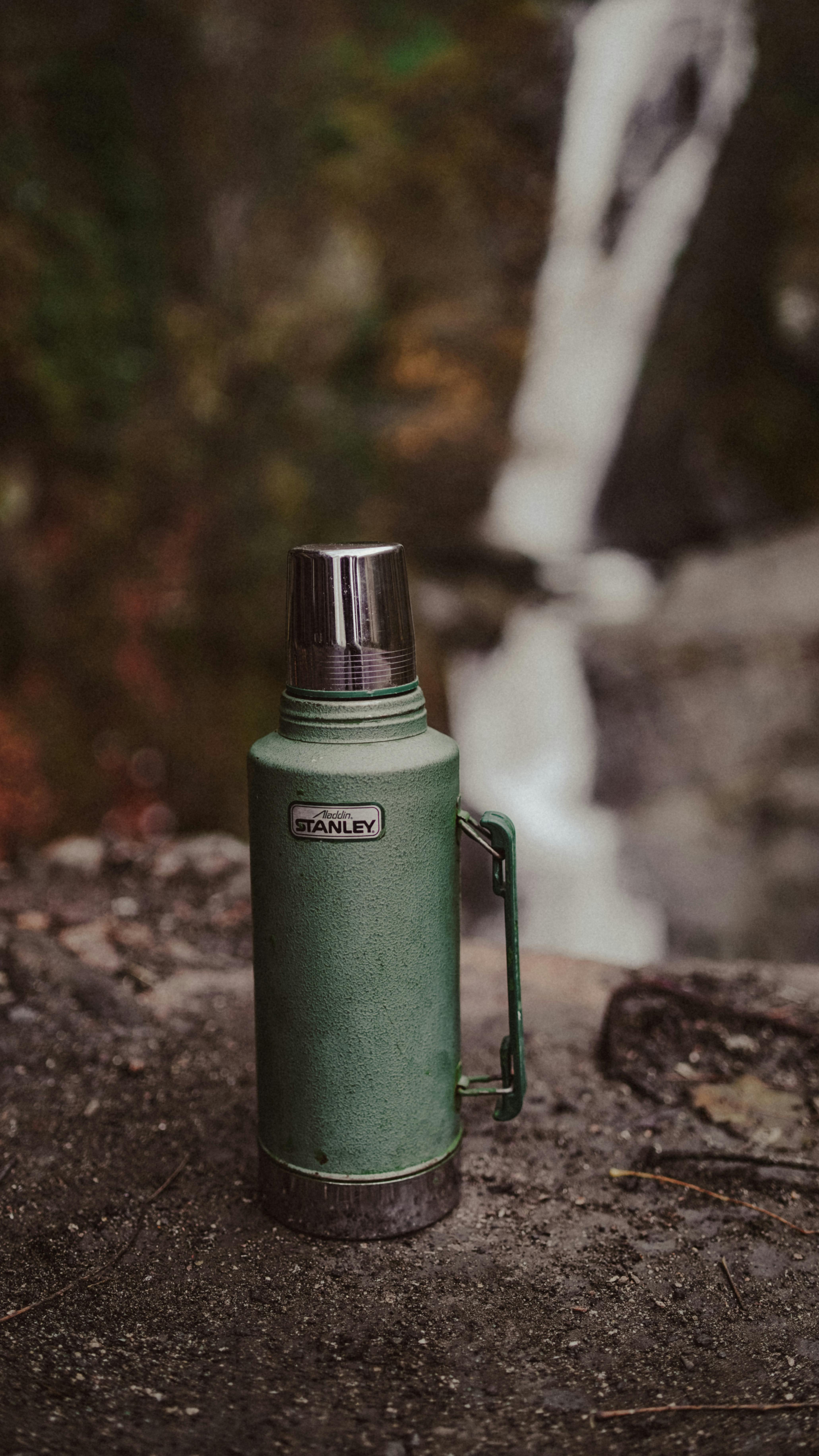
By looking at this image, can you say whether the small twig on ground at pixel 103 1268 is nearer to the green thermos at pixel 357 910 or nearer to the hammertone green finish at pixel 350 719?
the green thermos at pixel 357 910

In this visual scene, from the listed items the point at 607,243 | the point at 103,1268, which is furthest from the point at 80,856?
the point at 607,243

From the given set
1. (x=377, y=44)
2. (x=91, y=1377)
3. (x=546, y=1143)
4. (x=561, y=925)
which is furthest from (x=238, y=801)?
(x=377, y=44)

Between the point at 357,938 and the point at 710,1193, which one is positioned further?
the point at 710,1193

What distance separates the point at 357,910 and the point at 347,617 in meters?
0.61

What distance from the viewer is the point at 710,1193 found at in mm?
2740

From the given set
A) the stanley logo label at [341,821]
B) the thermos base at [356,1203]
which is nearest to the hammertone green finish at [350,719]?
the stanley logo label at [341,821]

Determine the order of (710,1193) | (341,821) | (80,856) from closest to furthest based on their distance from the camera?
(341,821), (710,1193), (80,856)

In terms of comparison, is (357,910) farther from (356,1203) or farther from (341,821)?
(356,1203)

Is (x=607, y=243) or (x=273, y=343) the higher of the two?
(x=607, y=243)

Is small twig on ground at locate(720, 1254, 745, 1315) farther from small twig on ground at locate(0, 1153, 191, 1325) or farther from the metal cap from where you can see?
the metal cap

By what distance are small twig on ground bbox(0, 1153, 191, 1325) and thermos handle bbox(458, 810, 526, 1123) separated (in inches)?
30.2

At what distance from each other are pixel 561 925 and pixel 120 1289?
6551 millimetres

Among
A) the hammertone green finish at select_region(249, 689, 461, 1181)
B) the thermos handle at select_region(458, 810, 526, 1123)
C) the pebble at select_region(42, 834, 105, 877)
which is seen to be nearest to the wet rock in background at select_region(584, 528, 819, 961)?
the pebble at select_region(42, 834, 105, 877)

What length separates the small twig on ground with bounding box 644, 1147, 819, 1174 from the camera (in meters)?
2.80
